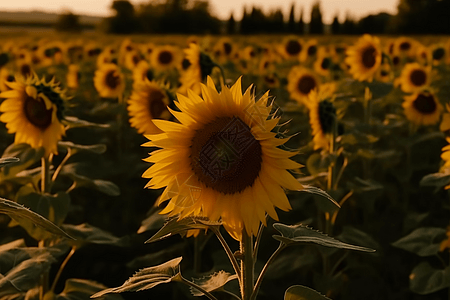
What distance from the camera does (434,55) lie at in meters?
8.73

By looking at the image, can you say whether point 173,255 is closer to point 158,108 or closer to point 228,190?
point 158,108

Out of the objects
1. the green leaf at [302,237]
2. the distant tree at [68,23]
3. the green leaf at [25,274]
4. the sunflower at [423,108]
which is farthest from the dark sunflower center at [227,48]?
the distant tree at [68,23]

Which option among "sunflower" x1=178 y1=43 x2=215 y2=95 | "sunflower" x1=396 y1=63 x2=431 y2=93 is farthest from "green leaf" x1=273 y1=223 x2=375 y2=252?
"sunflower" x1=396 y1=63 x2=431 y2=93

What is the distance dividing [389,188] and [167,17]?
164ft

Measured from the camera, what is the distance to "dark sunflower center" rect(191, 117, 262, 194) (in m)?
1.85

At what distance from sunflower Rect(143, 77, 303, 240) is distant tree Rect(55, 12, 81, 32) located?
61615mm

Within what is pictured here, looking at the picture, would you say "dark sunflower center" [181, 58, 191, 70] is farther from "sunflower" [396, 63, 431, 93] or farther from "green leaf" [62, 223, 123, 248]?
"green leaf" [62, 223, 123, 248]

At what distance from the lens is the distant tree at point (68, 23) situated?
2362 inches

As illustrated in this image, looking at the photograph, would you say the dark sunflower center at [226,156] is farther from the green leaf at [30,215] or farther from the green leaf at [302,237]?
the green leaf at [30,215]

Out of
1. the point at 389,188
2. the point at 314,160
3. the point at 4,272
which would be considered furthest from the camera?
the point at 389,188

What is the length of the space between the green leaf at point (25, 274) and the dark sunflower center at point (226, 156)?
81 centimetres

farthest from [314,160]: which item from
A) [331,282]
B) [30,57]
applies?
[30,57]

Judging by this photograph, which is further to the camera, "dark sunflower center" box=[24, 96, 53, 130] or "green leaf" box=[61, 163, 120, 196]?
"dark sunflower center" box=[24, 96, 53, 130]

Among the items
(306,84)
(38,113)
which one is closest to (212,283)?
(38,113)
